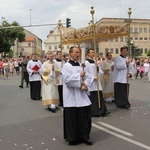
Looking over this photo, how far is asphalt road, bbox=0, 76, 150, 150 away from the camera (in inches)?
231

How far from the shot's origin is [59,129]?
717 cm

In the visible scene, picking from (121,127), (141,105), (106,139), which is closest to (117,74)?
(141,105)

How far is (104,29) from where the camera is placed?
10414mm

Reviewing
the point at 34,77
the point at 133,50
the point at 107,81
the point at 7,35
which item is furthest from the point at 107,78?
the point at 7,35

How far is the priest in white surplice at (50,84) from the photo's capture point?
975 cm

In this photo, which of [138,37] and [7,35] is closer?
[7,35]

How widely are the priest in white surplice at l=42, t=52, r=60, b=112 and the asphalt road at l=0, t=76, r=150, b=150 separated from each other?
1.03ft

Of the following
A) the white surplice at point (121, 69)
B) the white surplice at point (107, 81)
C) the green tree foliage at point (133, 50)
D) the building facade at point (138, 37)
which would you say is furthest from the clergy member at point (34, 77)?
the building facade at point (138, 37)

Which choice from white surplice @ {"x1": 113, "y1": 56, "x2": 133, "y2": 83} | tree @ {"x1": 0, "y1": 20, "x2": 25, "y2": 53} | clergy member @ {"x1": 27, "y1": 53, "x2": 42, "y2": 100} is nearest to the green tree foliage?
tree @ {"x1": 0, "y1": 20, "x2": 25, "y2": 53}

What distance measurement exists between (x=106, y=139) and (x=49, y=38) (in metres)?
110

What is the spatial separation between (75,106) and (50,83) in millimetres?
4155

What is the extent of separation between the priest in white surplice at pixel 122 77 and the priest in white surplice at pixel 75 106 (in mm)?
4089

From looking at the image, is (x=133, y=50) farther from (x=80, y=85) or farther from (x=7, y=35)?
(x=80, y=85)

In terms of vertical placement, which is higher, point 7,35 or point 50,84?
point 7,35
